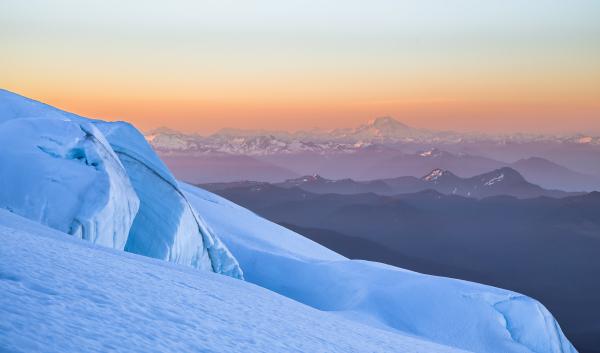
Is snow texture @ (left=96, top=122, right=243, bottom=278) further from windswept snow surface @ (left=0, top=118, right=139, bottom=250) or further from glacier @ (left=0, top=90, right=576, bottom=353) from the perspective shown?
windswept snow surface @ (left=0, top=118, right=139, bottom=250)

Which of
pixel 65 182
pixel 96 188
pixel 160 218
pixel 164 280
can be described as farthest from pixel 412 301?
pixel 164 280

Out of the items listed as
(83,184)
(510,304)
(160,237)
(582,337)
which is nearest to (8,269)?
(83,184)

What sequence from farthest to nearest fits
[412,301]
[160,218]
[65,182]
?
[412,301] < [160,218] < [65,182]

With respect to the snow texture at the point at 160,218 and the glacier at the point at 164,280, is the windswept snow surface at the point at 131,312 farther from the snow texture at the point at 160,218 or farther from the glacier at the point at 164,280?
the snow texture at the point at 160,218

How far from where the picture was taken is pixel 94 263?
5.91 m

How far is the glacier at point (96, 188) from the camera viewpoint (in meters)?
11.4

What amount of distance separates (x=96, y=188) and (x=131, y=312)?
25.6 feet

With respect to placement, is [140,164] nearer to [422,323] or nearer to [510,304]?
[422,323]

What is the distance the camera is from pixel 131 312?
447 centimetres

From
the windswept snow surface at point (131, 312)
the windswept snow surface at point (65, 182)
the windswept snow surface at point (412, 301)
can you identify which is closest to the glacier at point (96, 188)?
the windswept snow surface at point (65, 182)


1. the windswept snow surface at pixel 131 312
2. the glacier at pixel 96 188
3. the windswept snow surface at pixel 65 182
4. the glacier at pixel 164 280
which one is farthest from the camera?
the glacier at pixel 96 188

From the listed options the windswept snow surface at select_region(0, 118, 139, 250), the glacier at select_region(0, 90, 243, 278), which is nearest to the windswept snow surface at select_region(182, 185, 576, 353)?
the glacier at select_region(0, 90, 243, 278)

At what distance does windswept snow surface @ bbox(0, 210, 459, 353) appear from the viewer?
362cm

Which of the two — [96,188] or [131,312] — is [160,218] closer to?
[96,188]
